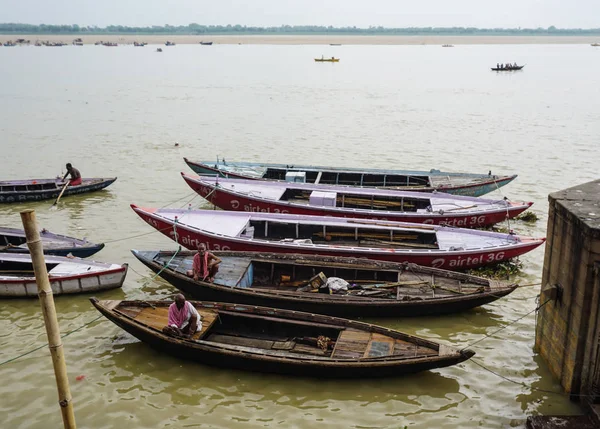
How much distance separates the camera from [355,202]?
65.2ft

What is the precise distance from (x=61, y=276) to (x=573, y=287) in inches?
462

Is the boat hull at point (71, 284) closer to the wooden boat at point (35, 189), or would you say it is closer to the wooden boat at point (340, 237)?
the wooden boat at point (340, 237)

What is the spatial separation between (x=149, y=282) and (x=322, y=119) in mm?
31025

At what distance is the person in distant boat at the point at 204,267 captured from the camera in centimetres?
1331

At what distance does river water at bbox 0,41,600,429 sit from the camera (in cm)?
1059

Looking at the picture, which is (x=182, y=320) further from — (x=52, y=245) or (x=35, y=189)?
(x=35, y=189)

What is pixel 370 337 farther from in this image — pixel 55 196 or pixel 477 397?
pixel 55 196

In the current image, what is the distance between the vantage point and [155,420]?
10250 mm

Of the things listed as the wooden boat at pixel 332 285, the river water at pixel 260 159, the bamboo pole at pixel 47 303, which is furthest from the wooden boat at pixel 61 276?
the bamboo pole at pixel 47 303

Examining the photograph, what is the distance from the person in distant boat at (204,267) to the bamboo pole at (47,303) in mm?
5027

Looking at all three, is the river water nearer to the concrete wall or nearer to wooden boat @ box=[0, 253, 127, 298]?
wooden boat @ box=[0, 253, 127, 298]

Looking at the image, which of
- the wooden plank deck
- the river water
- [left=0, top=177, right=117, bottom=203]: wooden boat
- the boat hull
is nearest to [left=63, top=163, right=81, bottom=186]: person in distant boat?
[left=0, top=177, right=117, bottom=203]: wooden boat

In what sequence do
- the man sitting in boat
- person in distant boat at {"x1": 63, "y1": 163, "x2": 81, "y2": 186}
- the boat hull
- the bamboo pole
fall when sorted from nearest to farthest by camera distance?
the bamboo pole
the man sitting in boat
the boat hull
person in distant boat at {"x1": 63, "y1": 163, "x2": 81, "y2": 186}

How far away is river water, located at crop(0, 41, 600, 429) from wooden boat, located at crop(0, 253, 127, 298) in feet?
1.04
